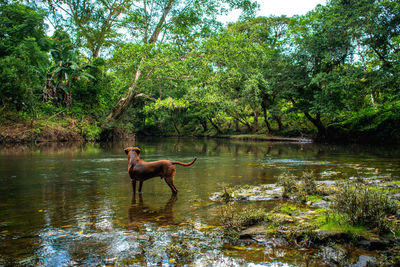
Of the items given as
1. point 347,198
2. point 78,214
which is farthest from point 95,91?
point 347,198

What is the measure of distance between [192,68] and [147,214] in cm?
2392

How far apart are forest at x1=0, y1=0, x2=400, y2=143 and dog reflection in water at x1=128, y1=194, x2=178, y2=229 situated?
67.9ft

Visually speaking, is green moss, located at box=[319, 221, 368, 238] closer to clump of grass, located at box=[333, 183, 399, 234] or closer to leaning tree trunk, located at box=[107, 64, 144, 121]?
clump of grass, located at box=[333, 183, 399, 234]

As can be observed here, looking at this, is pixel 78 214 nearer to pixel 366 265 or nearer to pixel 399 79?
pixel 366 265

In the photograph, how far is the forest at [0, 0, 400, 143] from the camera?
920 inches

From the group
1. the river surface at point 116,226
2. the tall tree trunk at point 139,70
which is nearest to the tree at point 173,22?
the tall tree trunk at point 139,70

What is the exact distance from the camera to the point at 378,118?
2428 centimetres

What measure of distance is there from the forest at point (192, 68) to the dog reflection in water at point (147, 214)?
67.9 ft

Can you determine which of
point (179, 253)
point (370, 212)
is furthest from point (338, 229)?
point (179, 253)

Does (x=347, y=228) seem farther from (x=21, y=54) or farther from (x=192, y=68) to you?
(x=21, y=54)

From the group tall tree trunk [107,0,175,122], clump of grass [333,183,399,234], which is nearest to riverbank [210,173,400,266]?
clump of grass [333,183,399,234]

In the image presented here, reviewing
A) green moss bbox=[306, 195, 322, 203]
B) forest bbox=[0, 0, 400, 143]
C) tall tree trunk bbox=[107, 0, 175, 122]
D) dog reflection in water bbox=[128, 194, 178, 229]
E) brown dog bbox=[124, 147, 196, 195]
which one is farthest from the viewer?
tall tree trunk bbox=[107, 0, 175, 122]

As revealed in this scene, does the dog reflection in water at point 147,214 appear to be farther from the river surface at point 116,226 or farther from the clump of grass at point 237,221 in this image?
the clump of grass at point 237,221

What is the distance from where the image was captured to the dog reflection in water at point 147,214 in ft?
14.8
